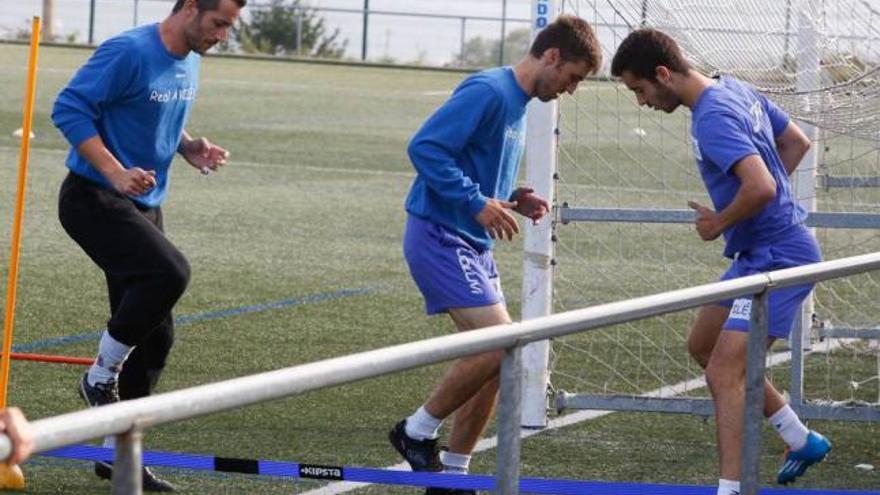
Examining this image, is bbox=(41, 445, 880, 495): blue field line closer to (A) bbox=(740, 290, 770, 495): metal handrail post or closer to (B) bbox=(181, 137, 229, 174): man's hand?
(B) bbox=(181, 137, 229, 174): man's hand

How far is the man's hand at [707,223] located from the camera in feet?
22.1

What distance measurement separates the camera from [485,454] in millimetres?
8164

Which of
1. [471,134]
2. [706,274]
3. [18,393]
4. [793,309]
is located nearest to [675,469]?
[793,309]

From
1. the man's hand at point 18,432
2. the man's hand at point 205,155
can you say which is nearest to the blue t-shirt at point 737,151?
the man's hand at point 205,155

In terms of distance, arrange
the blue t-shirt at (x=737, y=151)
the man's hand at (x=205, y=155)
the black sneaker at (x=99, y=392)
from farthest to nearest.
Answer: the man's hand at (x=205, y=155) → the black sneaker at (x=99, y=392) → the blue t-shirt at (x=737, y=151)

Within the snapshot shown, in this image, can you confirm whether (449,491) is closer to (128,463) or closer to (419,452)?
(419,452)

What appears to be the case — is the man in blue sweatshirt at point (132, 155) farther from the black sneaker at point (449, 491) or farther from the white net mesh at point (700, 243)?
the white net mesh at point (700, 243)

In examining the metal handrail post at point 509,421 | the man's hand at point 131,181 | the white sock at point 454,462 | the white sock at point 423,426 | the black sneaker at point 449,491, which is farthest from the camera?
the white sock at point 454,462

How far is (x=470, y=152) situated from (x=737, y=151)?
100 centimetres

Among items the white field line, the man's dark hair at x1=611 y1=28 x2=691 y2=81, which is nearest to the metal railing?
the man's dark hair at x1=611 y1=28 x2=691 y2=81

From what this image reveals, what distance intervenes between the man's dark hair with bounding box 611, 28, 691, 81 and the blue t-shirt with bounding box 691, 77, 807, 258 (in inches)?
6.6

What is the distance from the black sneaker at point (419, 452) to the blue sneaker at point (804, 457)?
1.37 m

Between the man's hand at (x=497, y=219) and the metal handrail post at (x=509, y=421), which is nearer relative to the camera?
the metal handrail post at (x=509, y=421)

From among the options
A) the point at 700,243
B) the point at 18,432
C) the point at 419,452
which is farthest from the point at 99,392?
the point at 700,243
